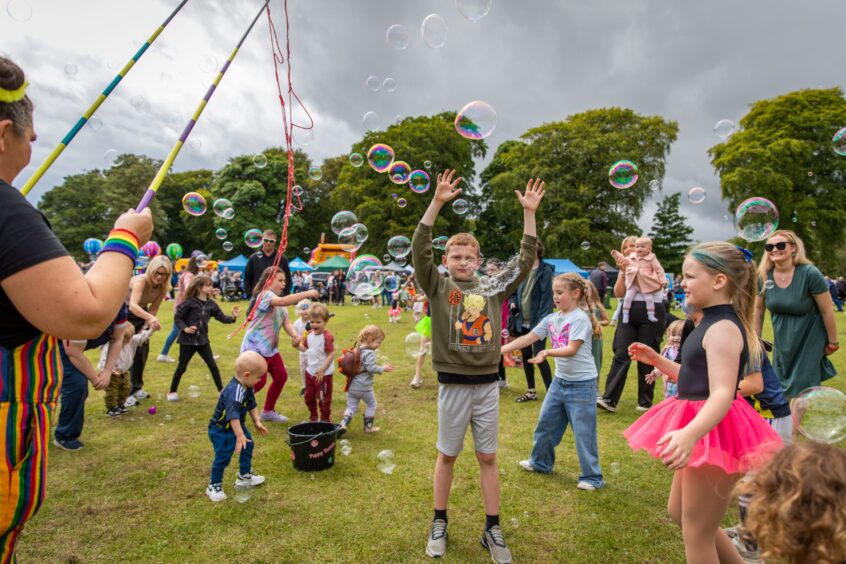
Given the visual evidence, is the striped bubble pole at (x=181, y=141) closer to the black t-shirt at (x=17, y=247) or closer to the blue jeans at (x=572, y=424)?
the black t-shirt at (x=17, y=247)

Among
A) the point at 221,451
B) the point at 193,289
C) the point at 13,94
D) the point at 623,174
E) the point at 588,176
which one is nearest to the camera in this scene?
the point at 13,94

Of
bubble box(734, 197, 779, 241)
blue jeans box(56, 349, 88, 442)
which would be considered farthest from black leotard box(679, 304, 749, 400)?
blue jeans box(56, 349, 88, 442)

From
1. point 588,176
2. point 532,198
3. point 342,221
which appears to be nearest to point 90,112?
point 532,198

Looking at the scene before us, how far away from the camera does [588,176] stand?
109ft

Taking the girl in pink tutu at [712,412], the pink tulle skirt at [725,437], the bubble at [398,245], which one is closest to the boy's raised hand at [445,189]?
the girl in pink tutu at [712,412]

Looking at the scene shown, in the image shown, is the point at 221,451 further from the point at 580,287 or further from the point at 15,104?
the point at 580,287

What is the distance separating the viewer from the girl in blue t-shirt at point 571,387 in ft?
13.3

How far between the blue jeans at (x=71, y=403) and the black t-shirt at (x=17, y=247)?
4.08 meters

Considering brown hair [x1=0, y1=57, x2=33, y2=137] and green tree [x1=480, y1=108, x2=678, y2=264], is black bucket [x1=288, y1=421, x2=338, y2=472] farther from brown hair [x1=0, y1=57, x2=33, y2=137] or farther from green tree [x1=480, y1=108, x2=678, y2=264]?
green tree [x1=480, y1=108, x2=678, y2=264]

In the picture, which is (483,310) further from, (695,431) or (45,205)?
(45,205)

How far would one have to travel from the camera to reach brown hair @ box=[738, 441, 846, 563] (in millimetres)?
1343

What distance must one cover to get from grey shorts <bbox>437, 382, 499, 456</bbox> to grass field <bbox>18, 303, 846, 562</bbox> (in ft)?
2.40

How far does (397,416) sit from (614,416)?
294 centimetres

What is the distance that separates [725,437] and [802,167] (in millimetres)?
33191
